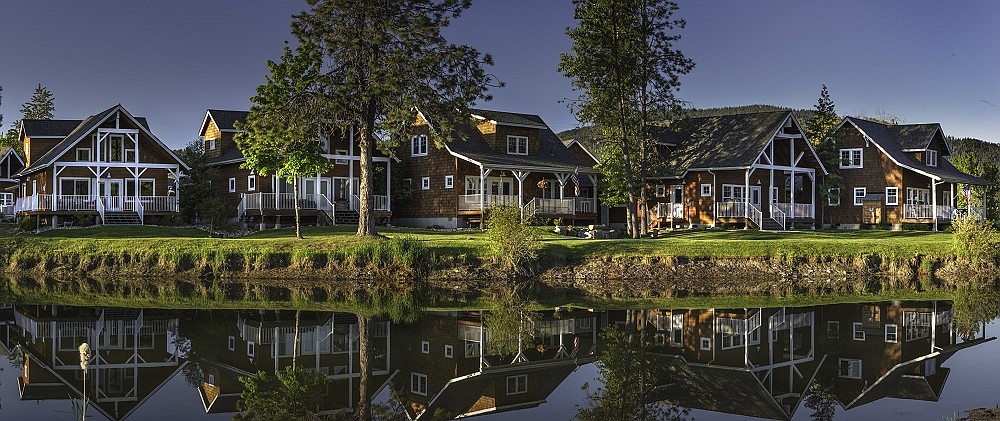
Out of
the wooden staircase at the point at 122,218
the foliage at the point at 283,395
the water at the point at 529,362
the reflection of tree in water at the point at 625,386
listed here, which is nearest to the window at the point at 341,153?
the wooden staircase at the point at 122,218

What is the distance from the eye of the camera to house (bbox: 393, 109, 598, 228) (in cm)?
4400

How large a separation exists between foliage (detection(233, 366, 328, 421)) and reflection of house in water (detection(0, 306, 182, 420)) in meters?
1.34

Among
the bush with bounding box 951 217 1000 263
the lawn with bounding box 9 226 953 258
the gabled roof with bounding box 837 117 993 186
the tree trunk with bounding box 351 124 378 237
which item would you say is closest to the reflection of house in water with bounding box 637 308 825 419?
the lawn with bounding box 9 226 953 258

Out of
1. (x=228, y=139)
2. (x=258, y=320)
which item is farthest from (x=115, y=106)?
(x=258, y=320)

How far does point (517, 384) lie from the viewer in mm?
12508

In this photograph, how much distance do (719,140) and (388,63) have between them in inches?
929

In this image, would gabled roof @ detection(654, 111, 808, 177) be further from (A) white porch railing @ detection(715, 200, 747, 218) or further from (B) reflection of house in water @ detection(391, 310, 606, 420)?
(B) reflection of house in water @ detection(391, 310, 606, 420)

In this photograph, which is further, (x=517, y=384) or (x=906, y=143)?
(x=906, y=143)

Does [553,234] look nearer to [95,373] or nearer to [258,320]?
[258,320]

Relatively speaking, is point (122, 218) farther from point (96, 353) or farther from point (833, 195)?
point (833, 195)

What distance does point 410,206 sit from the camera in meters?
47.4

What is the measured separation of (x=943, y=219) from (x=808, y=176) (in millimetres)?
7740

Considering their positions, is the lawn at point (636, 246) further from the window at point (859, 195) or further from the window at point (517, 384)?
the window at point (859, 195)

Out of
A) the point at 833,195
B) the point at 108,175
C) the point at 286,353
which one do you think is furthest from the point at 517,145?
the point at 286,353
